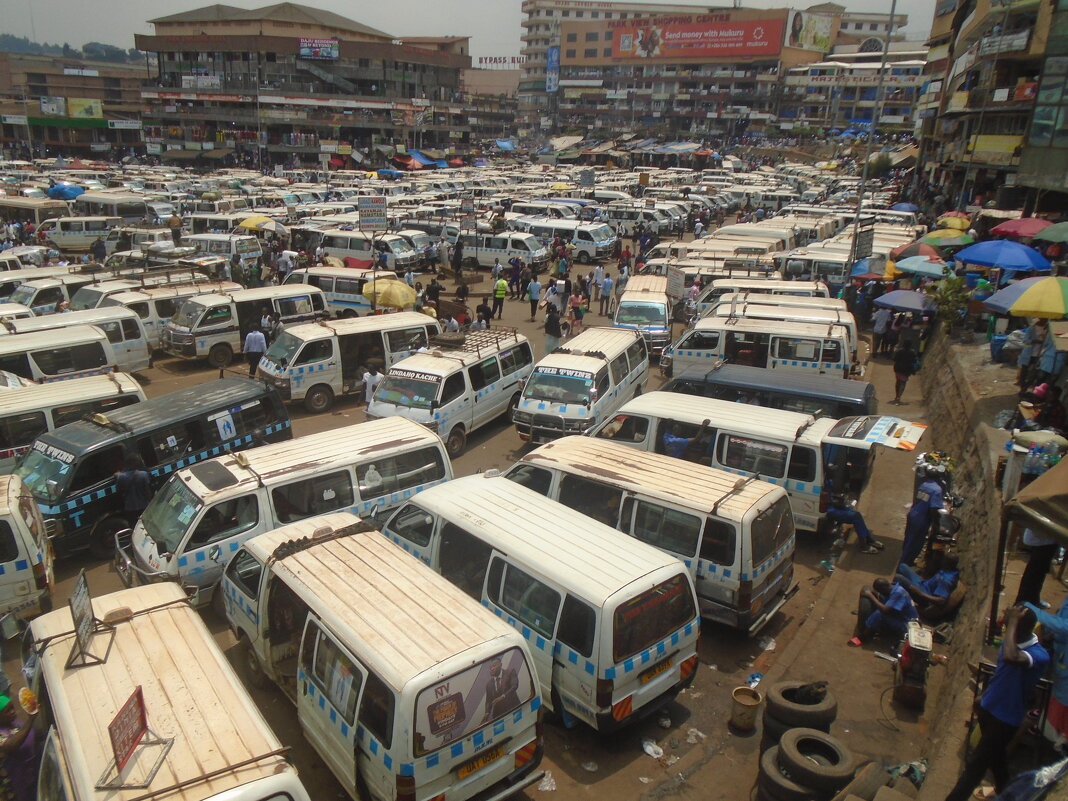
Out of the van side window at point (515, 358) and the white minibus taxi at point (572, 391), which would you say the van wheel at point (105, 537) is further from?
the van side window at point (515, 358)

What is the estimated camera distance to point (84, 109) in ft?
261

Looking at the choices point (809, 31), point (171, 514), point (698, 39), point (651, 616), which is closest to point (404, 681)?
point (651, 616)

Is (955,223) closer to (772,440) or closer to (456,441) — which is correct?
(772,440)

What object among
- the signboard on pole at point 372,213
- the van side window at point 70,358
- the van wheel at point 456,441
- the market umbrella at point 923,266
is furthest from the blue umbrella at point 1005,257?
the van side window at point 70,358

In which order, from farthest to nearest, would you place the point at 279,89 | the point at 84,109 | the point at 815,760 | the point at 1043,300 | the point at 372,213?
the point at 279,89
the point at 84,109
the point at 372,213
the point at 1043,300
the point at 815,760

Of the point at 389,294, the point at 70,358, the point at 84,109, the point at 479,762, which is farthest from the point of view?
the point at 84,109

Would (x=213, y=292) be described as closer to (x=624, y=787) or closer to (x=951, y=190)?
(x=624, y=787)

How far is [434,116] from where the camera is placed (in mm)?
87500

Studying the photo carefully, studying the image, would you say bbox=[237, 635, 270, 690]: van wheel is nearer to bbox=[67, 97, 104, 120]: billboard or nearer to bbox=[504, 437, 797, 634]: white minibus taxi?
bbox=[504, 437, 797, 634]: white minibus taxi

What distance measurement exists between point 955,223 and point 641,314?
45.0 feet

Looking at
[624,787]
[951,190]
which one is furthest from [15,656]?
[951,190]

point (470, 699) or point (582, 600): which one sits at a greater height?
point (582, 600)

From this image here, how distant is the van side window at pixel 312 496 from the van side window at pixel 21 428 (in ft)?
17.0

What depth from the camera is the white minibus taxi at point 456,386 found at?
12789 mm
